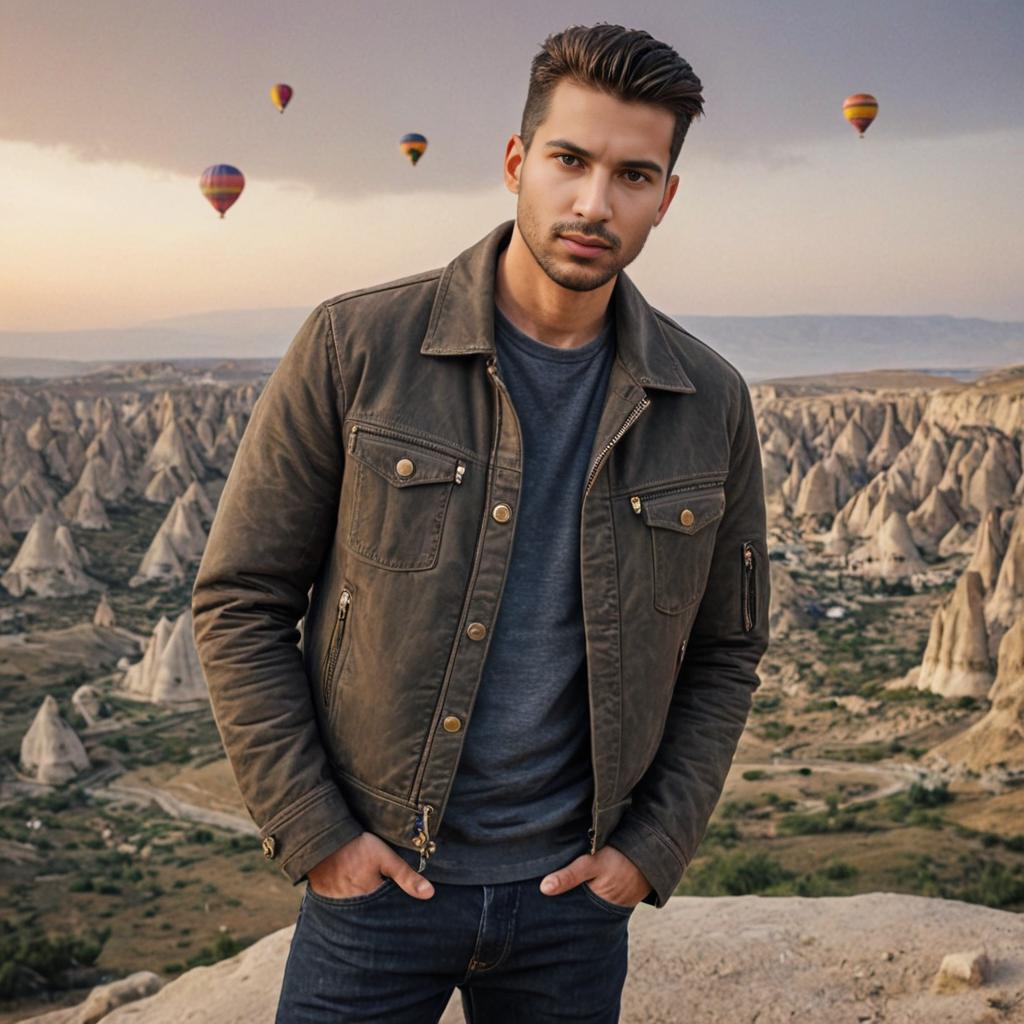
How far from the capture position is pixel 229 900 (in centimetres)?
1491

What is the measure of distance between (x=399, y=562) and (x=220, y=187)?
2908 centimetres

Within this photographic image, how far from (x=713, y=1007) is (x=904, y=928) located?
1.17m

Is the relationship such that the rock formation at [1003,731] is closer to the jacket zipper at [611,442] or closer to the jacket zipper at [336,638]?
the jacket zipper at [611,442]

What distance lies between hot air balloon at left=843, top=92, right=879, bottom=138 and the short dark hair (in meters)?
32.3

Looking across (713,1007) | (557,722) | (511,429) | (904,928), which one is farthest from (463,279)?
(904,928)

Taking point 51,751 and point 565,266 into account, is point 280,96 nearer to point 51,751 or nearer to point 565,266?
point 51,751

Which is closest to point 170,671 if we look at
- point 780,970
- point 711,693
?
point 780,970

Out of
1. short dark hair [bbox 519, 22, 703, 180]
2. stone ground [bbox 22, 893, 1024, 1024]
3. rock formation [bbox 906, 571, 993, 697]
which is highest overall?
short dark hair [bbox 519, 22, 703, 180]

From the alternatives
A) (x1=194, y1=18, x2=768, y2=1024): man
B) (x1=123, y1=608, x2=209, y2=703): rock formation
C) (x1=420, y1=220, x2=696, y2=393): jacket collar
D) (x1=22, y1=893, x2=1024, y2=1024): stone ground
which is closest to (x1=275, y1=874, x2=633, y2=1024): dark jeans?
(x1=194, y1=18, x2=768, y2=1024): man

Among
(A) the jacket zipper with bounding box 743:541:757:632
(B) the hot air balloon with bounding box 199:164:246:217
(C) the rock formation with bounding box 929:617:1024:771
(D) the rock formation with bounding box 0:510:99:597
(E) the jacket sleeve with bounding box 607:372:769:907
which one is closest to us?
(E) the jacket sleeve with bounding box 607:372:769:907

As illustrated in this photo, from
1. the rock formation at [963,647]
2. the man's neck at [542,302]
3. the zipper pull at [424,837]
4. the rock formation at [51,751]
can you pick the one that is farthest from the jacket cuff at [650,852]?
the rock formation at [963,647]

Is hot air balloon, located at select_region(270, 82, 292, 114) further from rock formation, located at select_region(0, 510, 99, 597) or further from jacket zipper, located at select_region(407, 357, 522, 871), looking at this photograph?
jacket zipper, located at select_region(407, 357, 522, 871)

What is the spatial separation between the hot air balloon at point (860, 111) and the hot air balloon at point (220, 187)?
16.1 metres

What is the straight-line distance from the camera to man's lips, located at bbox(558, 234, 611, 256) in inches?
76.8
